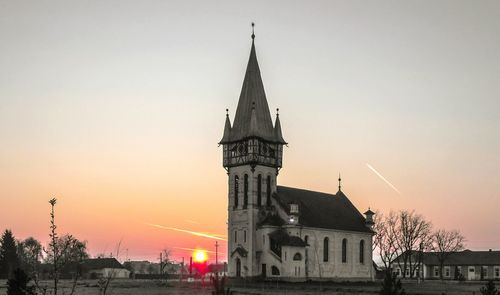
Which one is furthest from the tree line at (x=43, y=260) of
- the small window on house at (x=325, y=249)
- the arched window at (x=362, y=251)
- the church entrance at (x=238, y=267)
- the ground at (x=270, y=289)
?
the arched window at (x=362, y=251)

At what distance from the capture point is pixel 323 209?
96938 millimetres

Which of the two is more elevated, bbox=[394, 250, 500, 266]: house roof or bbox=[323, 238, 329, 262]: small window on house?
bbox=[323, 238, 329, 262]: small window on house

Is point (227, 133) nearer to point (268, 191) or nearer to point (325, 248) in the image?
point (268, 191)

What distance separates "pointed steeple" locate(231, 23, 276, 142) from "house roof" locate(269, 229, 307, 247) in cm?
1420

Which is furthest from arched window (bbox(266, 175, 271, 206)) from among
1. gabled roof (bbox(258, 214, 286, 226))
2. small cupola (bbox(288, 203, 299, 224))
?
small cupola (bbox(288, 203, 299, 224))

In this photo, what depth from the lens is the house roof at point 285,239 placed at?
273 ft

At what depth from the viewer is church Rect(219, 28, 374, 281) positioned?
84.6m

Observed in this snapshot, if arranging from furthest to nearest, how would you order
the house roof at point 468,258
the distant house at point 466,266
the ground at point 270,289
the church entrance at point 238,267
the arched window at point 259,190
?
the house roof at point 468,258, the distant house at point 466,266, the arched window at point 259,190, the church entrance at point 238,267, the ground at point 270,289

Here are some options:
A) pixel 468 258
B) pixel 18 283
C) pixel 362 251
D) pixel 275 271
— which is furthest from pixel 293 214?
pixel 468 258

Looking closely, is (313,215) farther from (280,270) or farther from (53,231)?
(53,231)

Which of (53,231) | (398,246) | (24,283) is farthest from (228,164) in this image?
(53,231)

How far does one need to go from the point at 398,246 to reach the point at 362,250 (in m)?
17.7

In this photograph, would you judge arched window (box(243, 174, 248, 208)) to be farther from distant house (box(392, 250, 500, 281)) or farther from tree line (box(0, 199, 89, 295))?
distant house (box(392, 250, 500, 281))

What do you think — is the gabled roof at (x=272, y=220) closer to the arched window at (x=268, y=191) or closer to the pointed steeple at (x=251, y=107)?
the arched window at (x=268, y=191)
